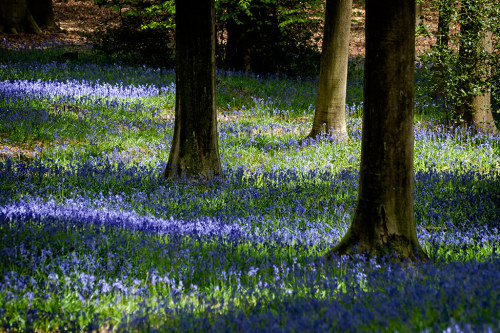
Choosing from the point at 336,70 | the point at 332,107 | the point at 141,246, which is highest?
the point at 336,70

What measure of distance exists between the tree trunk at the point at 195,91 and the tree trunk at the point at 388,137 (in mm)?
3648

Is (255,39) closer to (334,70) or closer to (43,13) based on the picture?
(334,70)

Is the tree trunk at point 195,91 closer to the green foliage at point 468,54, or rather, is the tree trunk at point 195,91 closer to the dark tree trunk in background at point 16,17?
the green foliage at point 468,54

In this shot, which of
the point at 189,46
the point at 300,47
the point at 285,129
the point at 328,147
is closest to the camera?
the point at 189,46

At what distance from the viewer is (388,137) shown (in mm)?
4254

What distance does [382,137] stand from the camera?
4270 millimetres

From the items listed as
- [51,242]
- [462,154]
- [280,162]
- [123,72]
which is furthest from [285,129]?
[51,242]

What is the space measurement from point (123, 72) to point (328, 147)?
8.93 m

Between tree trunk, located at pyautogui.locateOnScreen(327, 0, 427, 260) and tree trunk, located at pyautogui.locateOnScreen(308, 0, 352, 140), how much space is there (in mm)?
6046

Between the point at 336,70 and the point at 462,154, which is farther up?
the point at 336,70

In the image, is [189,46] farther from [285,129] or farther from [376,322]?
[376,322]

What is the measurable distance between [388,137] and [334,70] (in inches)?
252

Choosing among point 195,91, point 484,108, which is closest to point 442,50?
point 484,108

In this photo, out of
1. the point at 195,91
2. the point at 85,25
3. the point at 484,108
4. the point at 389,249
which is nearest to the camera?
the point at 389,249
